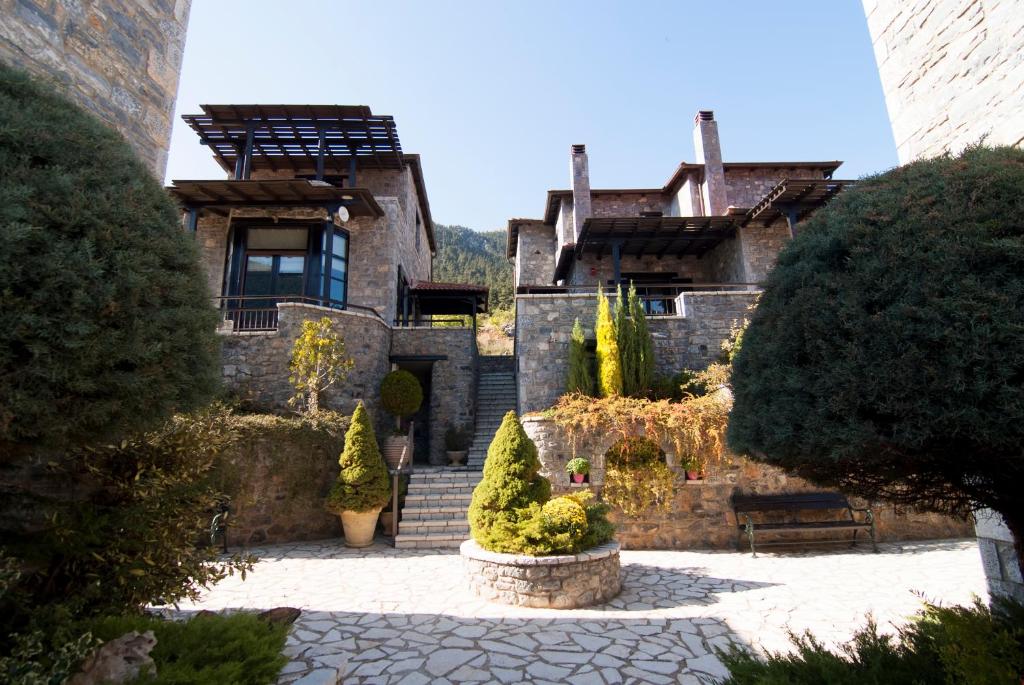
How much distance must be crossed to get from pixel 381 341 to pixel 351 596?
8.22 m

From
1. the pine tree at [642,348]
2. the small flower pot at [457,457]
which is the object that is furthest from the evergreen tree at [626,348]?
the small flower pot at [457,457]

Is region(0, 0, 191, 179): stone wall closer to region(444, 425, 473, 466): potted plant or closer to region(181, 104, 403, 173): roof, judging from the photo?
region(444, 425, 473, 466): potted plant

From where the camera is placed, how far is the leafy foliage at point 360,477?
894 centimetres

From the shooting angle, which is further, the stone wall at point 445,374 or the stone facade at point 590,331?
the stone wall at point 445,374

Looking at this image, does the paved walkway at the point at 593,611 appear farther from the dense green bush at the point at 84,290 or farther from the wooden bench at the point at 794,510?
the dense green bush at the point at 84,290

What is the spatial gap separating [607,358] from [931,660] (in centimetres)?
887

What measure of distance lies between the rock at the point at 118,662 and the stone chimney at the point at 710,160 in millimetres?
16970

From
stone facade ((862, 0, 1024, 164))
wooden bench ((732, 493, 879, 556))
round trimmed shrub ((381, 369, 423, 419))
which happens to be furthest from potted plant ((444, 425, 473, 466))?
stone facade ((862, 0, 1024, 164))

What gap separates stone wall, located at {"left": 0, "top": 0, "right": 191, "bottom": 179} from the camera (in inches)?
132

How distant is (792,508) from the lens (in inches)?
337

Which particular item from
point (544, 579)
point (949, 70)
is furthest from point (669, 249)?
point (544, 579)

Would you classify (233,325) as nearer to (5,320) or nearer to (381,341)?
(381,341)

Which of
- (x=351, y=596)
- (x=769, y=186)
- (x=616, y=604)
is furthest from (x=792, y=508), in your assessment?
(x=769, y=186)

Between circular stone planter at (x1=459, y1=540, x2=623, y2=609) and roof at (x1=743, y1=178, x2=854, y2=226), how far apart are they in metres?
11.9
